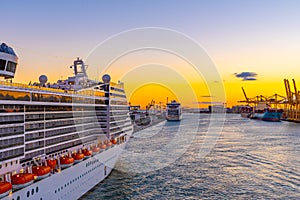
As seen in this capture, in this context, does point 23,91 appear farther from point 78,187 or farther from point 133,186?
point 133,186

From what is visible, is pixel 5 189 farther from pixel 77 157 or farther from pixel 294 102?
pixel 294 102

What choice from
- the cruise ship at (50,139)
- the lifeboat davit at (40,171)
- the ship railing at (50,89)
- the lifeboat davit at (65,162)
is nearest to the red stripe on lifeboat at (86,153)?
the cruise ship at (50,139)

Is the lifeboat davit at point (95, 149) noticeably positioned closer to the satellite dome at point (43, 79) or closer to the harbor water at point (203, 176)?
the harbor water at point (203, 176)

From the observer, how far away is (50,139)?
81.8ft

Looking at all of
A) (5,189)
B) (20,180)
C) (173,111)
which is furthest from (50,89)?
(173,111)

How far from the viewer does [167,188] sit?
91.7 ft

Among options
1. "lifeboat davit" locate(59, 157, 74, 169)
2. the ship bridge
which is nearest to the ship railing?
the ship bridge

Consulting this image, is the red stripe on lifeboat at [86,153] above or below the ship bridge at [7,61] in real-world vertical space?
below

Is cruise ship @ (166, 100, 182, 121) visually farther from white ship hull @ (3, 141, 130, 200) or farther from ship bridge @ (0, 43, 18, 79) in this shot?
ship bridge @ (0, 43, 18, 79)

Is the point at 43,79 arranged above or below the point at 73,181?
above

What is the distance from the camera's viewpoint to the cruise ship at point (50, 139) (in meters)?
19.0

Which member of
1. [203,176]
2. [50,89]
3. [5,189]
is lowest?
[203,176]

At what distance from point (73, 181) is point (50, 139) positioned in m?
4.13

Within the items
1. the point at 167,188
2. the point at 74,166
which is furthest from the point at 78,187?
the point at 167,188
